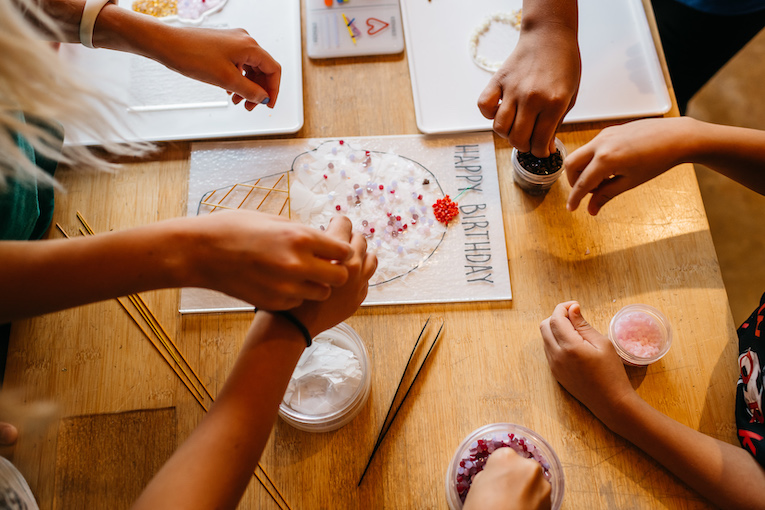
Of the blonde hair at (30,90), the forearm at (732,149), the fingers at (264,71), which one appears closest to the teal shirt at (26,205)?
the blonde hair at (30,90)

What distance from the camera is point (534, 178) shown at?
958 millimetres

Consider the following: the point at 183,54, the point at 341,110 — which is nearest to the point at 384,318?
the point at 341,110

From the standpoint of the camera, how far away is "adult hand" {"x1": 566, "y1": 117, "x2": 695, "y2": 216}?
0.90m

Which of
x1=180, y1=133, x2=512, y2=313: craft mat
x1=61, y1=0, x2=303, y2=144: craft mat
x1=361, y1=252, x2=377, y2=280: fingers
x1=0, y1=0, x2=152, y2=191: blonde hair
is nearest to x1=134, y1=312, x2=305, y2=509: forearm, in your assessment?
x1=361, y1=252, x2=377, y2=280: fingers

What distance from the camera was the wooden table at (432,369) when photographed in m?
0.83

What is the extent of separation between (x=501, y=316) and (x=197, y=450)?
55 centimetres

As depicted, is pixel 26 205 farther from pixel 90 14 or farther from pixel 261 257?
pixel 261 257

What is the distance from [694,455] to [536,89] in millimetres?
641

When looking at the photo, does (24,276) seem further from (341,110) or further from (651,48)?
(651,48)

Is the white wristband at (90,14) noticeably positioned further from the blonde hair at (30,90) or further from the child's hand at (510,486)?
the child's hand at (510,486)

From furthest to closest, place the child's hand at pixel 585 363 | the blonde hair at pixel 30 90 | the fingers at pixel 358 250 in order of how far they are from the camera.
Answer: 1. the child's hand at pixel 585 363
2. the fingers at pixel 358 250
3. the blonde hair at pixel 30 90

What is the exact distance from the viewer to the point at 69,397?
0.87 metres

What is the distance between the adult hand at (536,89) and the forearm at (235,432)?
0.52 meters

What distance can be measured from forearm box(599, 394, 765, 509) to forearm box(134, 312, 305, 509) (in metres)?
0.53
